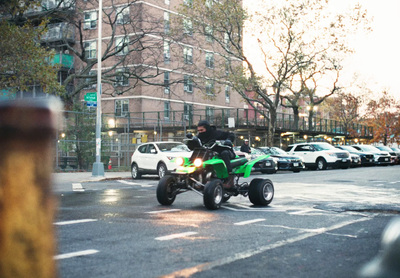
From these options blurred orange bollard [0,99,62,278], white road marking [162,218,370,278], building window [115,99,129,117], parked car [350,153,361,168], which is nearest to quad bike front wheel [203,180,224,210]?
white road marking [162,218,370,278]

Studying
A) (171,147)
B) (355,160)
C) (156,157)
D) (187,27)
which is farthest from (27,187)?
(355,160)

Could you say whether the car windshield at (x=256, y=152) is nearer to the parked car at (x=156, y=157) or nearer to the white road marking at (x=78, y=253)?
the parked car at (x=156, y=157)

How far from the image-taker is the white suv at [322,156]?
114ft

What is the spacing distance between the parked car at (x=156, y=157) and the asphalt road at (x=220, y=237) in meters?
10.1

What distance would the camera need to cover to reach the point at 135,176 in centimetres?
2391

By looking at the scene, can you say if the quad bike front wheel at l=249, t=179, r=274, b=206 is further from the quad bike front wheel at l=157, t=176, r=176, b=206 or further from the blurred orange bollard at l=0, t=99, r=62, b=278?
the blurred orange bollard at l=0, t=99, r=62, b=278

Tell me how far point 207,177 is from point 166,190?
944 millimetres

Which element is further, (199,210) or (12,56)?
(12,56)

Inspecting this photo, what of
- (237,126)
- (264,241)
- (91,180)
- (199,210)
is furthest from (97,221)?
(237,126)

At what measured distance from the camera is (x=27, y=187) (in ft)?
3.52

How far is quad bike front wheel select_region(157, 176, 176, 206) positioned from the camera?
11188mm

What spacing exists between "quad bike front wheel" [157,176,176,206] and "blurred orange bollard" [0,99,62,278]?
10.1 m

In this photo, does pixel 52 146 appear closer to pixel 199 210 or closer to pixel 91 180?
pixel 199 210

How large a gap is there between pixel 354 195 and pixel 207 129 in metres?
5.08
